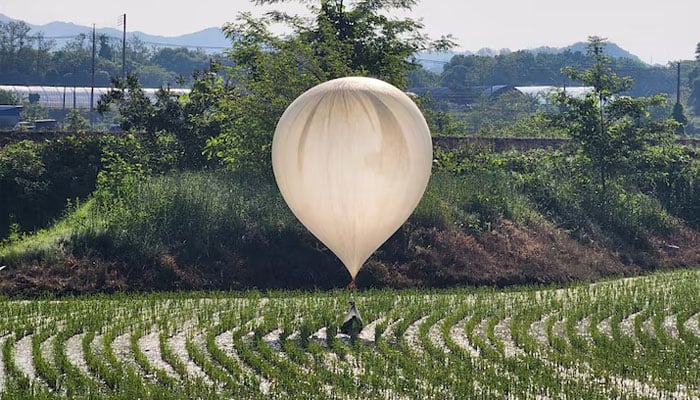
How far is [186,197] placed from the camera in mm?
26016

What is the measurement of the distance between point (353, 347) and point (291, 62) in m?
14.3

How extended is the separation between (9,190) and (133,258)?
10.6 m

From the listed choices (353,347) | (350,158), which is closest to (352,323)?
(353,347)

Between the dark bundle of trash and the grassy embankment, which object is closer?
the dark bundle of trash

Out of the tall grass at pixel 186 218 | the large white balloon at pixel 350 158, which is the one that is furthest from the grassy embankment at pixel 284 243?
the large white balloon at pixel 350 158

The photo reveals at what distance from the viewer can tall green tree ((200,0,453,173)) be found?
28.9 metres

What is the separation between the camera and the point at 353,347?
16609 millimetres

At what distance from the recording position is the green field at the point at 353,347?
13.9 metres

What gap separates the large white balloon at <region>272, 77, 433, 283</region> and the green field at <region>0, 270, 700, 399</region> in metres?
2.12

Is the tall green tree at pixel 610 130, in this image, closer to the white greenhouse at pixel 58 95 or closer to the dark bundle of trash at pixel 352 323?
the dark bundle of trash at pixel 352 323

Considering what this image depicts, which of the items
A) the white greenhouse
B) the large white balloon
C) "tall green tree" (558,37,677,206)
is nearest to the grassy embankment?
"tall green tree" (558,37,677,206)

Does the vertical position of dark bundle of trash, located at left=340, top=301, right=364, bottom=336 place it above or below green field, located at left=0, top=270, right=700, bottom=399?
above

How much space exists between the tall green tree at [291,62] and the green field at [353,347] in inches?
303

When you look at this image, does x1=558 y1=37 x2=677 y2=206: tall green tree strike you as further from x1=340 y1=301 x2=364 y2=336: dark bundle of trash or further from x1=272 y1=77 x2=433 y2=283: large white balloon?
x1=272 y1=77 x2=433 y2=283: large white balloon
